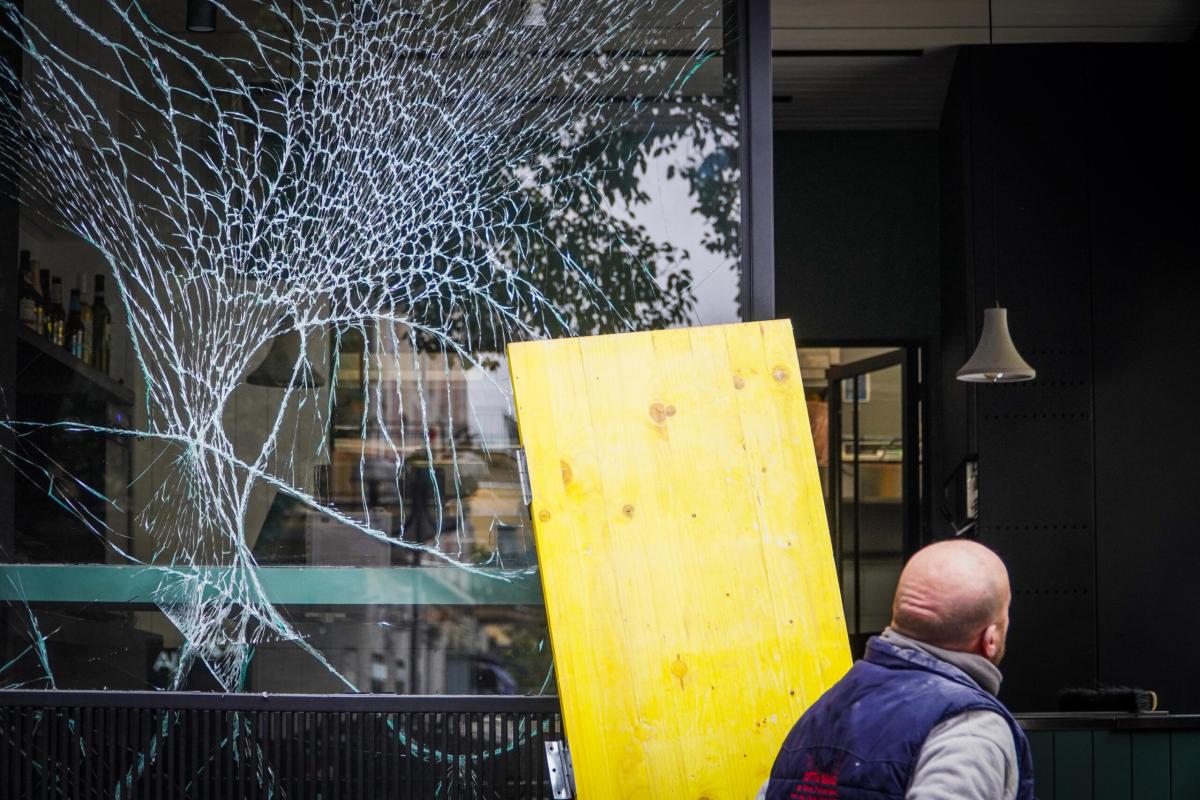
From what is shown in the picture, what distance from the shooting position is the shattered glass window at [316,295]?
270cm

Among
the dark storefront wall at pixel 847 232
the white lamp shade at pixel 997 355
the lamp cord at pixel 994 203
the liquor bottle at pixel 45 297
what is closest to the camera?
the liquor bottle at pixel 45 297

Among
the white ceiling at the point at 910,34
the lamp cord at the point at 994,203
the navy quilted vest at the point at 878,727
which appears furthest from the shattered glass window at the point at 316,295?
the lamp cord at the point at 994,203

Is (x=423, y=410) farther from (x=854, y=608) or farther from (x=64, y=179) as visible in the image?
(x=854, y=608)

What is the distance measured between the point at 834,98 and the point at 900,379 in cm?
219

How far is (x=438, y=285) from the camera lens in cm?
275

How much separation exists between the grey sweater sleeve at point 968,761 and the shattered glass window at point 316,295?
4.25ft

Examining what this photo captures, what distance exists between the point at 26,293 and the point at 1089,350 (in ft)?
19.0

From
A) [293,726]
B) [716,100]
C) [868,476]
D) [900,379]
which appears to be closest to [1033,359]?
[900,379]

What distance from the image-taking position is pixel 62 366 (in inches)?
109

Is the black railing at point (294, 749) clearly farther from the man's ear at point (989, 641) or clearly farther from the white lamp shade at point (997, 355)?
the white lamp shade at point (997, 355)

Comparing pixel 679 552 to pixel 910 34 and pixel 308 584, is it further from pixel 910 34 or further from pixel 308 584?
pixel 910 34

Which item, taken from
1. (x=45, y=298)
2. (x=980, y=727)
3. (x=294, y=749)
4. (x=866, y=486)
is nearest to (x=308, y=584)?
(x=294, y=749)

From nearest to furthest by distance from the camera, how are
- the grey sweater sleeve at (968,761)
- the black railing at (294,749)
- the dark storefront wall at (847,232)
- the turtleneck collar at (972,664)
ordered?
the grey sweater sleeve at (968,761), the turtleneck collar at (972,664), the black railing at (294,749), the dark storefront wall at (847,232)

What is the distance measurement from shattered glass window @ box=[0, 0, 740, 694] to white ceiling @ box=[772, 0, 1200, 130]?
3.83 metres
